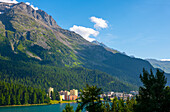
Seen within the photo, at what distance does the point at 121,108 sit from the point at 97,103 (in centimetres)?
4754

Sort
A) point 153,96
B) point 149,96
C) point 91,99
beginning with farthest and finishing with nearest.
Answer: point 91,99 → point 149,96 → point 153,96

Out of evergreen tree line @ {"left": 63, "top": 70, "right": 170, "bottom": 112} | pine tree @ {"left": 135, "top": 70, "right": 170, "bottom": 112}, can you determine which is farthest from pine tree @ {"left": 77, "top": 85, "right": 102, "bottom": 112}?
pine tree @ {"left": 135, "top": 70, "right": 170, "bottom": 112}

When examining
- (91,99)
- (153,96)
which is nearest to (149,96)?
(153,96)

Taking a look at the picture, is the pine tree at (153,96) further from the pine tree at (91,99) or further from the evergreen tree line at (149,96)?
the pine tree at (91,99)

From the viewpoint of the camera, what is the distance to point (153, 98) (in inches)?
1271

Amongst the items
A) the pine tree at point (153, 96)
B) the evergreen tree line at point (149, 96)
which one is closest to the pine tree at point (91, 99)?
the evergreen tree line at point (149, 96)

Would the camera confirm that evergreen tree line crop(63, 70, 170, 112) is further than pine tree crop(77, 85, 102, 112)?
No

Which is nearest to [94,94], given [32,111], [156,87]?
[156,87]

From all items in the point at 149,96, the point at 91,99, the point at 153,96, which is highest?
the point at 153,96

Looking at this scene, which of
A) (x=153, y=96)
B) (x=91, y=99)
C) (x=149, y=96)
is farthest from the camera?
(x=91, y=99)

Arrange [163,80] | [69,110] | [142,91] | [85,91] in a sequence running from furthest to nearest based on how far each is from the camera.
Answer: [69,110]
[85,91]
[142,91]
[163,80]

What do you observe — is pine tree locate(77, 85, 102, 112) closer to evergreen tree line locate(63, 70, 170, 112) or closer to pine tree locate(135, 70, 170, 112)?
evergreen tree line locate(63, 70, 170, 112)

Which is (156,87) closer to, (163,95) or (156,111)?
(163,95)

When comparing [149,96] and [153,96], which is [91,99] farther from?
[153,96]
